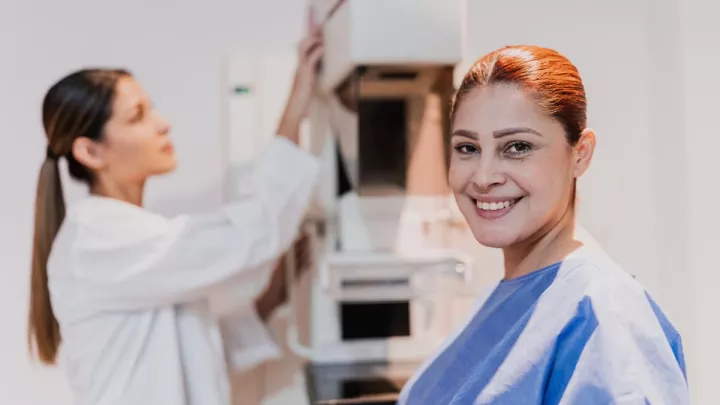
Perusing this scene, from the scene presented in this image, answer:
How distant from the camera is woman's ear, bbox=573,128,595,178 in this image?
2.38ft

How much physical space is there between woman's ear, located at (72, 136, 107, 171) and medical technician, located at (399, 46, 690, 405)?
0.75 m

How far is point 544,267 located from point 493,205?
103mm

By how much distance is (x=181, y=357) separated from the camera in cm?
124

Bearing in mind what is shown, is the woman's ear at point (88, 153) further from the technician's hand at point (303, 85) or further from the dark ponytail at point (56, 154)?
the technician's hand at point (303, 85)

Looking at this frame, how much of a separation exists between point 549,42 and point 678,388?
51 centimetres

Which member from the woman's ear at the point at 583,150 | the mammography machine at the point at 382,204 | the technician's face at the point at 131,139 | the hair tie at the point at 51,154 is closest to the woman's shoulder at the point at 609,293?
the woman's ear at the point at 583,150

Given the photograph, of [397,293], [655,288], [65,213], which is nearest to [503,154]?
[655,288]

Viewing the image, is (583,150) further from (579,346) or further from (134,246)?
(134,246)

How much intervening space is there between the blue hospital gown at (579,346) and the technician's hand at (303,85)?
64 centimetres

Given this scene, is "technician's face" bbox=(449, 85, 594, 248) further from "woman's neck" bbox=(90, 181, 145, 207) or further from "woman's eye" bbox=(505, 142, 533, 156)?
"woman's neck" bbox=(90, 181, 145, 207)

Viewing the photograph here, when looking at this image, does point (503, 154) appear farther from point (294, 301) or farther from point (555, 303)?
point (294, 301)

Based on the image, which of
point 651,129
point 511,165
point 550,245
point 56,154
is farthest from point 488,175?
point 56,154

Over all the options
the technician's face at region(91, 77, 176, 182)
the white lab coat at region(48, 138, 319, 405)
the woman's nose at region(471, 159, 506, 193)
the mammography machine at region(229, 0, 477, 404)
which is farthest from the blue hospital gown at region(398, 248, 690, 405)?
the technician's face at region(91, 77, 176, 182)

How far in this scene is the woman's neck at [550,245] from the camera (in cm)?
76
